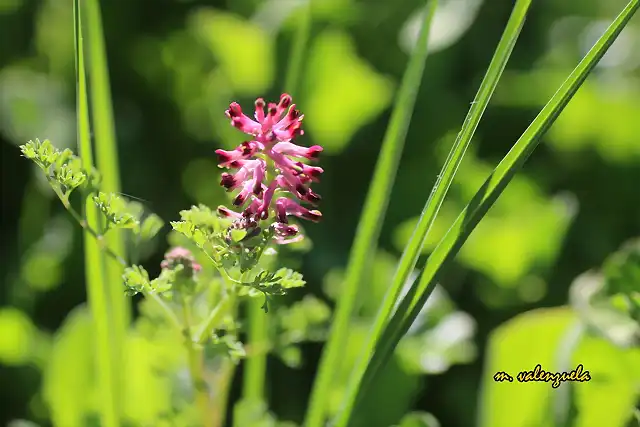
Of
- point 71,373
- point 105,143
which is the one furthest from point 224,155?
point 71,373

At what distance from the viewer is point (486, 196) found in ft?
2.45

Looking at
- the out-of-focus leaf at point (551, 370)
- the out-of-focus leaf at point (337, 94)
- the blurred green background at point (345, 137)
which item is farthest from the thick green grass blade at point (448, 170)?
the out-of-focus leaf at point (337, 94)

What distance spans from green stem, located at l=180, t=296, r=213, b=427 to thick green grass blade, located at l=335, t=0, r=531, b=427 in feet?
0.63

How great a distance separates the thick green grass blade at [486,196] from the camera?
0.72m

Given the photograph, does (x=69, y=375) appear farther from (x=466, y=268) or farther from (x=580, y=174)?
(x=580, y=174)

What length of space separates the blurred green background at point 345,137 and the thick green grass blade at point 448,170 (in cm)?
58

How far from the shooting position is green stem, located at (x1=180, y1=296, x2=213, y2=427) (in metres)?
0.84

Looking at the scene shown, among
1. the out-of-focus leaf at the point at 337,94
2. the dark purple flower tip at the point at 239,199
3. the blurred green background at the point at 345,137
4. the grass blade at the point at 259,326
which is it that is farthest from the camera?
the out-of-focus leaf at the point at 337,94

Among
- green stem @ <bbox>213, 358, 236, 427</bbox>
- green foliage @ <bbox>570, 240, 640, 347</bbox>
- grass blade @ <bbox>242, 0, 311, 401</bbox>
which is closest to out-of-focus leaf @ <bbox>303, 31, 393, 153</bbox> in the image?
grass blade @ <bbox>242, 0, 311, 401</bbox>

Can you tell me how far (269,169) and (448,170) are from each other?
0.58 ft

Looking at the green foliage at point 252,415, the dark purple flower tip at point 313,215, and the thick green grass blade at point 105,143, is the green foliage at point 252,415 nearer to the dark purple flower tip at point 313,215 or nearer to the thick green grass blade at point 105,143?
the thick green grass blade at point 105,143

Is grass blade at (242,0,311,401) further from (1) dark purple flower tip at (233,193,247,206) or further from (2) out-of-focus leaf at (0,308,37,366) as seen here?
(2) out-of-focus leaf at (0,308,37,366)

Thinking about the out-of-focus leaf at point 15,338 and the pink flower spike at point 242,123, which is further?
the out-of-focus leaf at point 15,338

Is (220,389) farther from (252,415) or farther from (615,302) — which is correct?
(615,302)
